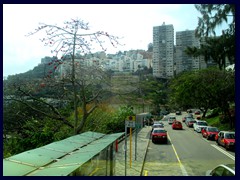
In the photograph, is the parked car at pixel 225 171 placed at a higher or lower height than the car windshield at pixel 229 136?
higher

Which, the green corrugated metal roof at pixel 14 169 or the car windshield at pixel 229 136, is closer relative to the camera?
the green corrugated metal roof at pixel 14 169

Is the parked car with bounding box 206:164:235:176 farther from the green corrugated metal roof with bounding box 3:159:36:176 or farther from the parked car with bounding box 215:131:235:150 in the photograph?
the parked car with bounding box 215:131:235:150

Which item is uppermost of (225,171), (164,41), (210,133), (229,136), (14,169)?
(164,41)

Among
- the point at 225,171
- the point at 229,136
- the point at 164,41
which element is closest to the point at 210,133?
the point at 229,136

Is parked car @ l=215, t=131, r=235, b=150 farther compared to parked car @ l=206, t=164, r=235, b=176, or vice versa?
parked car @ l=215, t=131, r=235, b=150

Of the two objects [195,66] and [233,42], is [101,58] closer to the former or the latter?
[233,42]

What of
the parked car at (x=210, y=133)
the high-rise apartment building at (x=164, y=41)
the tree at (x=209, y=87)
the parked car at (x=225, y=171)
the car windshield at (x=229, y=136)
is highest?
the high-rise apartment building at (x=164, y=41)

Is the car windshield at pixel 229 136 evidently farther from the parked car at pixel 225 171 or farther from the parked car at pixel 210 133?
the parked car at pixel 225 171

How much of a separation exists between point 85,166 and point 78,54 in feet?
34.4

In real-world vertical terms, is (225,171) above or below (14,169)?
below

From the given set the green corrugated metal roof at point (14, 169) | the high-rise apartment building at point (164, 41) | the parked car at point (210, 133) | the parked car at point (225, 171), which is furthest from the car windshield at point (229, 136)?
the green corrugated metal roof at point (14, 169)

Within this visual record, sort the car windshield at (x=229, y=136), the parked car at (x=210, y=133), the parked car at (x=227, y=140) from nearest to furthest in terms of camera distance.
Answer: the parked car at (x=227, y=140) → the car windshield at (x=229, y=136) → the parked car at (x=210, y=133)

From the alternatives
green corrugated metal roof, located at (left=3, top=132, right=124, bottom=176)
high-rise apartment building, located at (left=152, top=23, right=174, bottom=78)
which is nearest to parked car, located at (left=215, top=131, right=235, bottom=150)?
high-rise apartment building, located at (left=152, top=23, right=174, bottom=78)

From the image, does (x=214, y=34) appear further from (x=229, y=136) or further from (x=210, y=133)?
(x=210, y=133)
